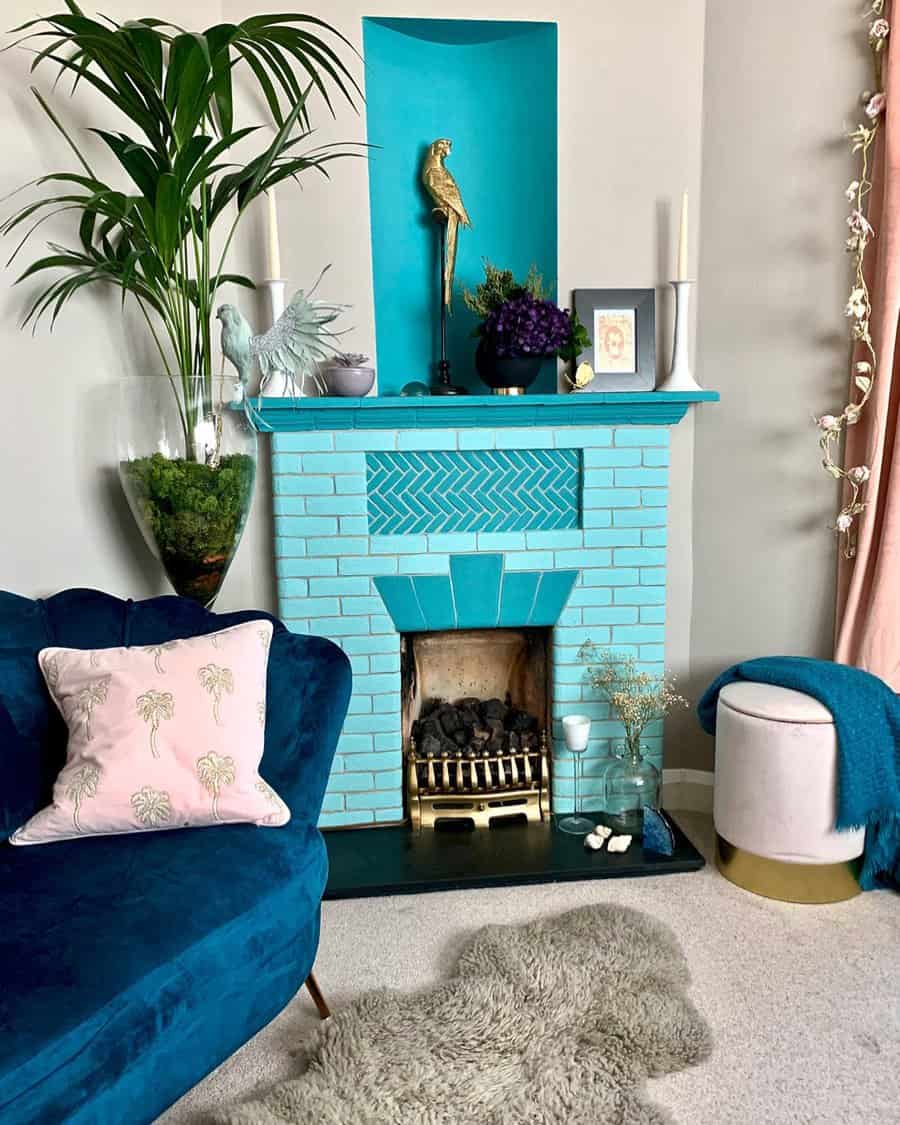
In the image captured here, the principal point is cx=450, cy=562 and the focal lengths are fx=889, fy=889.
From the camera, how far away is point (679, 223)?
255cm

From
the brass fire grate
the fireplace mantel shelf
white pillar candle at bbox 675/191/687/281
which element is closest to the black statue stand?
the fireplace mantel shelf

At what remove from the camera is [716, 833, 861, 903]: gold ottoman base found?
7.18ft

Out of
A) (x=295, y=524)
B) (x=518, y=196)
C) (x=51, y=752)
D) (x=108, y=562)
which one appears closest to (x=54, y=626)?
(x=51, y=752)

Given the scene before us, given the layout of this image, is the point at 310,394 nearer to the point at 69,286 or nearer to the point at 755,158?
the point at 69,286

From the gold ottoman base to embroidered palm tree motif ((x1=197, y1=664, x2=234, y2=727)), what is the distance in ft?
4.53

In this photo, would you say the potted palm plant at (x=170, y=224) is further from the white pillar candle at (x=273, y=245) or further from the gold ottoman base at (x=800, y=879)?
the gold ottoman base at (x=800, y=879)

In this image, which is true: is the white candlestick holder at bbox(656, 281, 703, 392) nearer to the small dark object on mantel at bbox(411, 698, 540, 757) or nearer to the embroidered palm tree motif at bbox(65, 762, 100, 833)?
the small dark object on mantel at bbox(411, 698, 540, 757)

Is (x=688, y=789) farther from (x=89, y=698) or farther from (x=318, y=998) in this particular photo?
(x=89, y=698)

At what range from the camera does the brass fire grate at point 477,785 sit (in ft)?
8.45

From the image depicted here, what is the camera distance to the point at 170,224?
1.92 m

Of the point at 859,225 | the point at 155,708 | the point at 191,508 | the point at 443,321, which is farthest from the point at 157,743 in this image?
the point at 859,225

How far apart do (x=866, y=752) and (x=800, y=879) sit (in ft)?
1.20

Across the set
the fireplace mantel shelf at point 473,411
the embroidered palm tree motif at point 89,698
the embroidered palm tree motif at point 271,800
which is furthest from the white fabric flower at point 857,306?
the embroidered palm tree motif at point 89,698

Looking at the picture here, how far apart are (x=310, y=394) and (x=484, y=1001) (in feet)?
5.31
